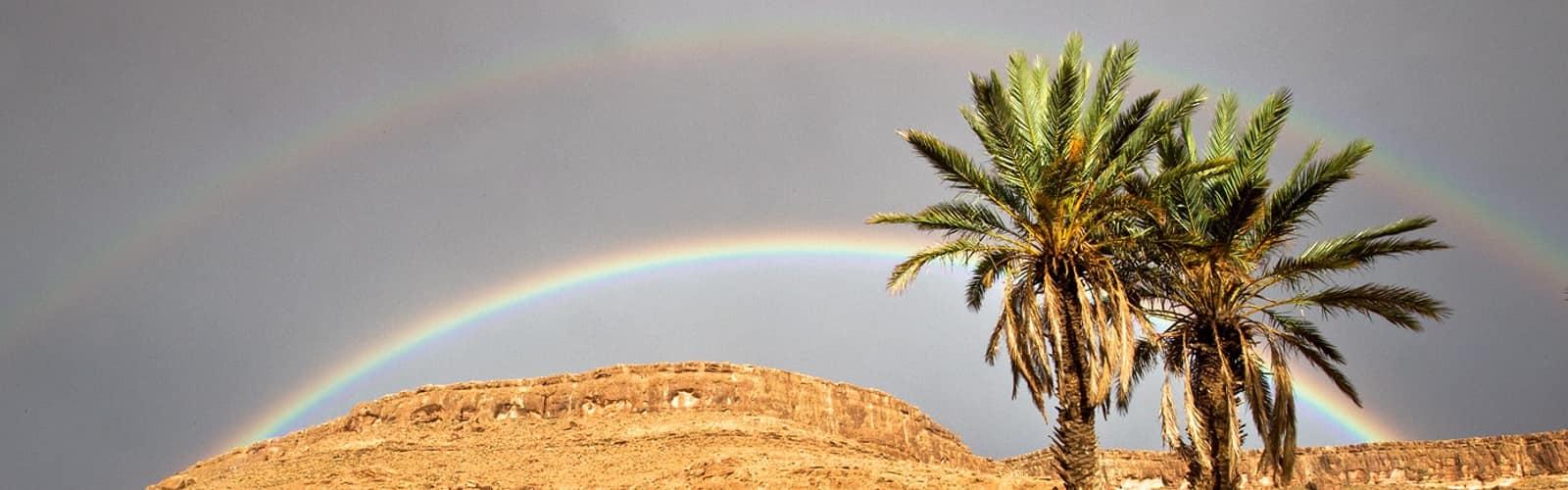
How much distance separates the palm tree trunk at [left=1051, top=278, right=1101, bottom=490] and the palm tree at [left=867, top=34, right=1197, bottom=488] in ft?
0.06

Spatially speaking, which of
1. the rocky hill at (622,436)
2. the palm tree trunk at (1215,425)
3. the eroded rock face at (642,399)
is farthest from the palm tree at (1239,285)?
the eroded rock face at (642,399)

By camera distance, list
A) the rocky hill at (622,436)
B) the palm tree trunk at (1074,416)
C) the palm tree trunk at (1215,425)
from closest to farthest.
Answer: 1. the palm tree trunk at (1074,416)
2. the palm tree trunk at (1215,425)
3. the rocky hill at (622,436)

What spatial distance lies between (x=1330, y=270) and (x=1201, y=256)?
2405 millimetres

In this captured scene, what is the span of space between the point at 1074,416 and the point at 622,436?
172 feet

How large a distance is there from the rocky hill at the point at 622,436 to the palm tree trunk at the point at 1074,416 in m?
36.8

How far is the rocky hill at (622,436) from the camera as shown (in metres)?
59.7

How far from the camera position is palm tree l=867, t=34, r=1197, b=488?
1612 centimetres

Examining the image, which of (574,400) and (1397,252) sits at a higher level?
(574,400)

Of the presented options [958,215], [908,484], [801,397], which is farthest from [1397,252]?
[801,397]

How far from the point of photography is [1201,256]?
1716 cm

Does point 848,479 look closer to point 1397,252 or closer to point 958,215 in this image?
point 958,215

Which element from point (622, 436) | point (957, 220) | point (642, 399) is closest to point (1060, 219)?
point (957, 220)

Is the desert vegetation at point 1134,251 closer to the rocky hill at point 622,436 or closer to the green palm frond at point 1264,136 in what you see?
the green palm frond at point 1264,136

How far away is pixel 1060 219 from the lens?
16812 millimetres
